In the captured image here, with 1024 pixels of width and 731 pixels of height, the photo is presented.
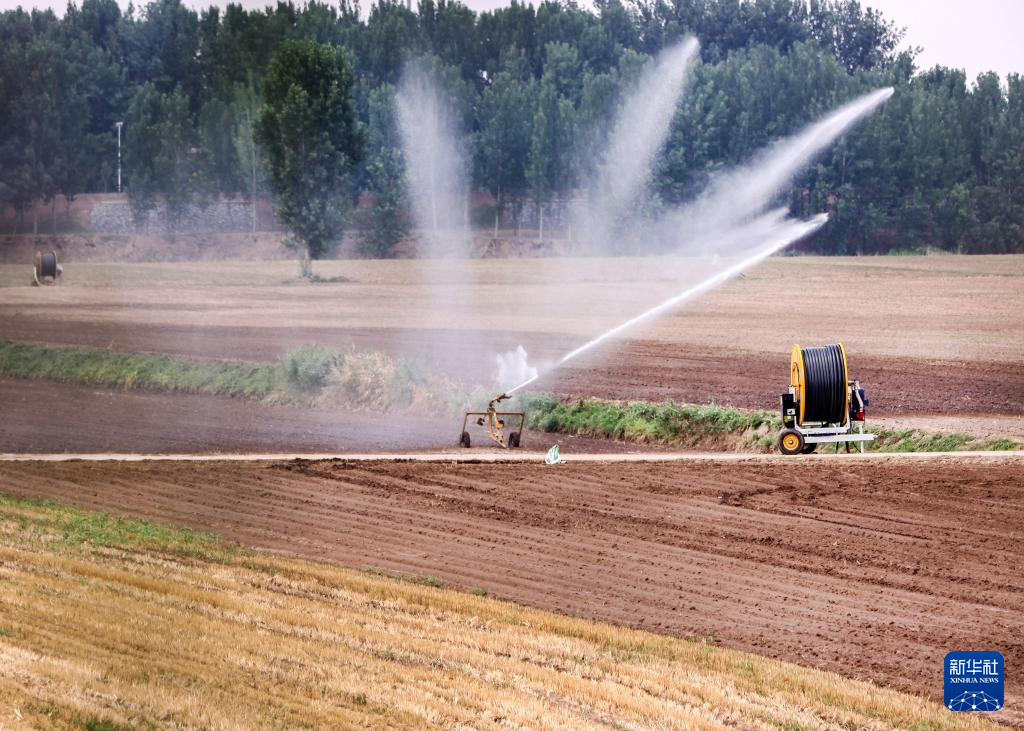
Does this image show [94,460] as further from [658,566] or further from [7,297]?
[7,297]

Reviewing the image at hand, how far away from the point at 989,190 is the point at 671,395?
127ft

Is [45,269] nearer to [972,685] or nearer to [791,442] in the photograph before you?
[791,442]

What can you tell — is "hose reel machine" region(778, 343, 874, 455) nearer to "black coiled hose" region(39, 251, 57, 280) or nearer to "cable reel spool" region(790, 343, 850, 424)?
"cable reel spool" region(790, 343, 850, 424)

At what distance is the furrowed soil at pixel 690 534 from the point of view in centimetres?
1485

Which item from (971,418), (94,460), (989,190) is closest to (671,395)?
(971,418)

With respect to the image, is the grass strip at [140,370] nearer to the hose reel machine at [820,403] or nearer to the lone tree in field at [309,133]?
the hose reel machine at [820,403]

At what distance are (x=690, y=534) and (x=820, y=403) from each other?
641 centimetres

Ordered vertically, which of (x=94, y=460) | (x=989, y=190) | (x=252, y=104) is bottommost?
(x=94, y=460)

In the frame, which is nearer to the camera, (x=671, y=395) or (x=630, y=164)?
(x=671, y=395)

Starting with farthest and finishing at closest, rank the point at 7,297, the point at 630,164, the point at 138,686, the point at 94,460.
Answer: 1. the point at 630,164
2. the point at 7,297
3. the point at 94,460
4. the point at 138,686

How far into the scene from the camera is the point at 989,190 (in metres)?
66.1

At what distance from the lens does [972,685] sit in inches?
480

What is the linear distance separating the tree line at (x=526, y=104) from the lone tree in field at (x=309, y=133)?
39 centimetres

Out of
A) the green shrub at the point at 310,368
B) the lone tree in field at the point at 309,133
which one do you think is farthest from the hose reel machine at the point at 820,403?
the lone tree in field at the point at 309,133
